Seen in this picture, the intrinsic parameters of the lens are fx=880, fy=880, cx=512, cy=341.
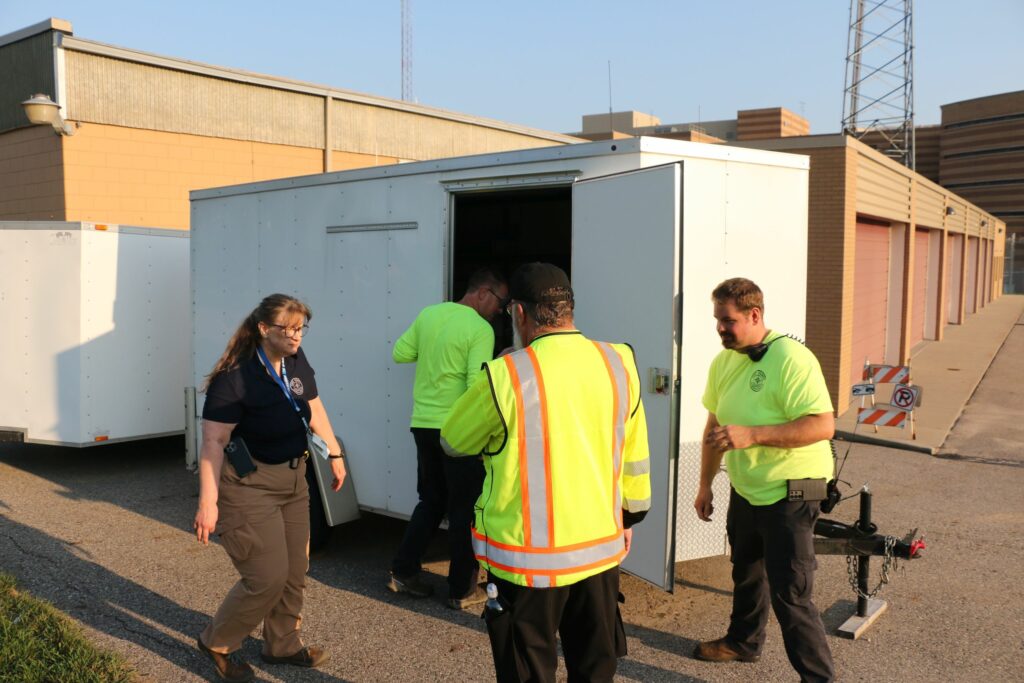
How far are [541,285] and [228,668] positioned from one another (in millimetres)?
2567

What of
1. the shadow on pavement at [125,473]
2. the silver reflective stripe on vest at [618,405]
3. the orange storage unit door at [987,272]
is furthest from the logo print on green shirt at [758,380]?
the orange storage unit door at [987,272]

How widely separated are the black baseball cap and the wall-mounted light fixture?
10.2 m

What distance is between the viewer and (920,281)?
20.5 metres

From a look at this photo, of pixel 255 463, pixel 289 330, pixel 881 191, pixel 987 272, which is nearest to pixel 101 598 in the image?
pixel 255 463

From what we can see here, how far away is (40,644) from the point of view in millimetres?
4223

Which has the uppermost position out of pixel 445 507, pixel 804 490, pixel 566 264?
pixel 566 264

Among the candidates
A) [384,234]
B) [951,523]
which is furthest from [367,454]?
[951,523]

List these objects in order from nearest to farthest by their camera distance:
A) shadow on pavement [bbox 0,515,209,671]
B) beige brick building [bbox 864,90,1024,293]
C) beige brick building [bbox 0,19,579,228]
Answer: shadow on pavement [bbox 0,515,209,671] < beige brick building [bbox 0,19,579,228] < beige brick building [bbox 864,90,1024,293]

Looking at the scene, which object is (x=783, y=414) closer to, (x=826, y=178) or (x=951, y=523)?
(x=951, y=523)

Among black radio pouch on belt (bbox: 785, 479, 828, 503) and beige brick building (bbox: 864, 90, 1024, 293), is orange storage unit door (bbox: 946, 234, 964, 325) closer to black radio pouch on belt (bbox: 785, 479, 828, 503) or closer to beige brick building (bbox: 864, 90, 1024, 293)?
beige brick building (bbox: 864, 90, 1024, 293)

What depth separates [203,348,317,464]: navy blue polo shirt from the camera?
3873 mm

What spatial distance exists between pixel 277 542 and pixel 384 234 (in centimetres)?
241

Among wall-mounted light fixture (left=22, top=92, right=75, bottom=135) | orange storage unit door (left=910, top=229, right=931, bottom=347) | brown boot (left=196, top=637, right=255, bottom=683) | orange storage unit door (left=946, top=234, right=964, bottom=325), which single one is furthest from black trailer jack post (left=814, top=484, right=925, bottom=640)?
orange storage unit door (left=946, top=234, right=964, bottom=325)

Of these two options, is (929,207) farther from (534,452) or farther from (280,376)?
(534,452)
